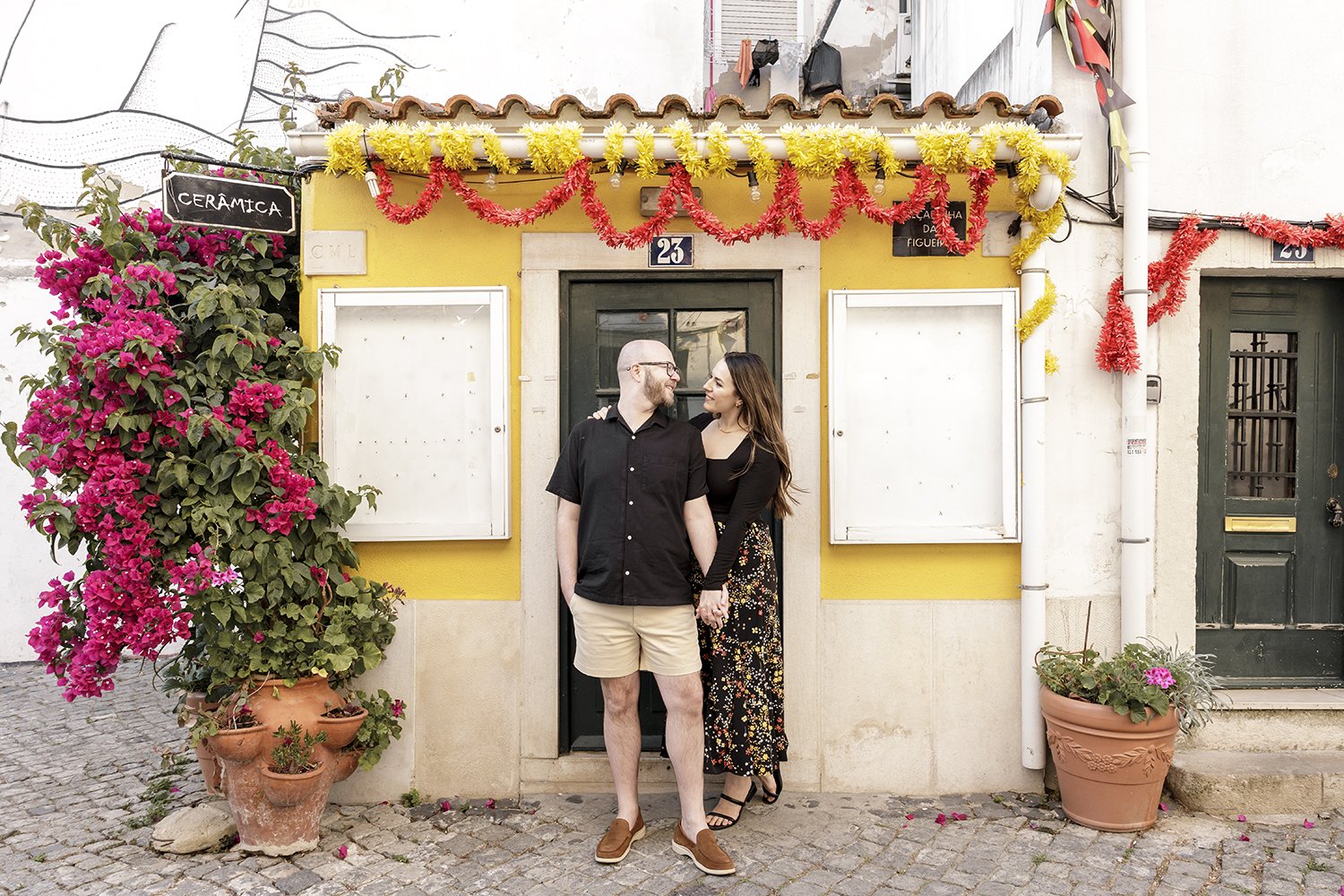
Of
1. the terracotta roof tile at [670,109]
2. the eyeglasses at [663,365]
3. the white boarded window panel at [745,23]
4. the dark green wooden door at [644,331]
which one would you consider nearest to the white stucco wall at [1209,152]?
the terracotta roof tile at [670,109]

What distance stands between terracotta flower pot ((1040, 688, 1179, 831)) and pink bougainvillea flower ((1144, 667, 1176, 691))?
145 millimetres

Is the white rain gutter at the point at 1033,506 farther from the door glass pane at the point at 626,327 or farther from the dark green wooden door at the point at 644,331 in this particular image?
the door glass pane at the point at 626,327

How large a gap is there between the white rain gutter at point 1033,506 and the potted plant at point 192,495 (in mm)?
3118

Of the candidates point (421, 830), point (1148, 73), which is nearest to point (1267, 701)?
point (1148, 73)

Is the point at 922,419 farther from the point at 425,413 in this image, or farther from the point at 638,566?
the point at 425,413

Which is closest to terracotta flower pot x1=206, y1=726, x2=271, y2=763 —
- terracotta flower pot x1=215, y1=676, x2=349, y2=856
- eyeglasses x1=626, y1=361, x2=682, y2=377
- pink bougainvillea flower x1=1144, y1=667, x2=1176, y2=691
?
terracotta flower pot x1=215, y1=676, x2=349, y2=856

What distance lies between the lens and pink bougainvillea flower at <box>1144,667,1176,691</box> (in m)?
3.99

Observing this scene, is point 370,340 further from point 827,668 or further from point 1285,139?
point 1285,139

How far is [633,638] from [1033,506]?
6.81 feet

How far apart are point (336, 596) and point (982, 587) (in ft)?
10.3

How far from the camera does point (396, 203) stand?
4.45 metres

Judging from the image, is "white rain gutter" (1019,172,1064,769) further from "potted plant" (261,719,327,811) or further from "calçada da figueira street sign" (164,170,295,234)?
"calçada da figueira street sign" (164,170,295,234)

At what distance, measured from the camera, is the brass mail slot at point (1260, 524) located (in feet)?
16.1

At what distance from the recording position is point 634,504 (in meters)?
3.82
